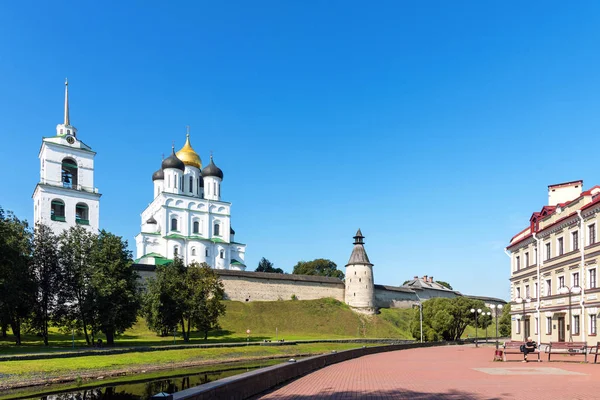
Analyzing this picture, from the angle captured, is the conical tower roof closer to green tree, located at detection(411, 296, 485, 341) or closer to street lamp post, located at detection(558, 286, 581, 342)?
green tree, located at detection(411, 296, 485, 341)

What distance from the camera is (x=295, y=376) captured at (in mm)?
16766

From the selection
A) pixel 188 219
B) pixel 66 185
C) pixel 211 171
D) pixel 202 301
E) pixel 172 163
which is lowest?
pixel 202 301

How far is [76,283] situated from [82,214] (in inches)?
955

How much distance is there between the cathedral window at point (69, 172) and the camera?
62.1 metres

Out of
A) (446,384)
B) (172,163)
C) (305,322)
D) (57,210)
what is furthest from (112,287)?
(172,163)

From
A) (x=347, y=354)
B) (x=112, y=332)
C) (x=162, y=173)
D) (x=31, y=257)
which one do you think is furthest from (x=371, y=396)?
(x=162, y=173)

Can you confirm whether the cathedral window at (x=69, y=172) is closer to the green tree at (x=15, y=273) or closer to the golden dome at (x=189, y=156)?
the green tree at (x=15, y=273)

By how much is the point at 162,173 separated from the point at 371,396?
266 feet

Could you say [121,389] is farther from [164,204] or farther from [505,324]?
[164,204]

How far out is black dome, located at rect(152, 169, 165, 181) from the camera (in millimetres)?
88438

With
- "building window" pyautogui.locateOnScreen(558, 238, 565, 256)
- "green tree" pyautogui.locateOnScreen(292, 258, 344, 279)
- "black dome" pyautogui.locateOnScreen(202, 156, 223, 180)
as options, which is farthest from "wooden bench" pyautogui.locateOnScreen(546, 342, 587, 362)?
"green tree" pyautogui.locateOnScreen(292, 258, 344, 279)

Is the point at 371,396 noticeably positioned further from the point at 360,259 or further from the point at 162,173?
the point at 162,173

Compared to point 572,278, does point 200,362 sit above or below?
→ below

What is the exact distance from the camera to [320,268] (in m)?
118
